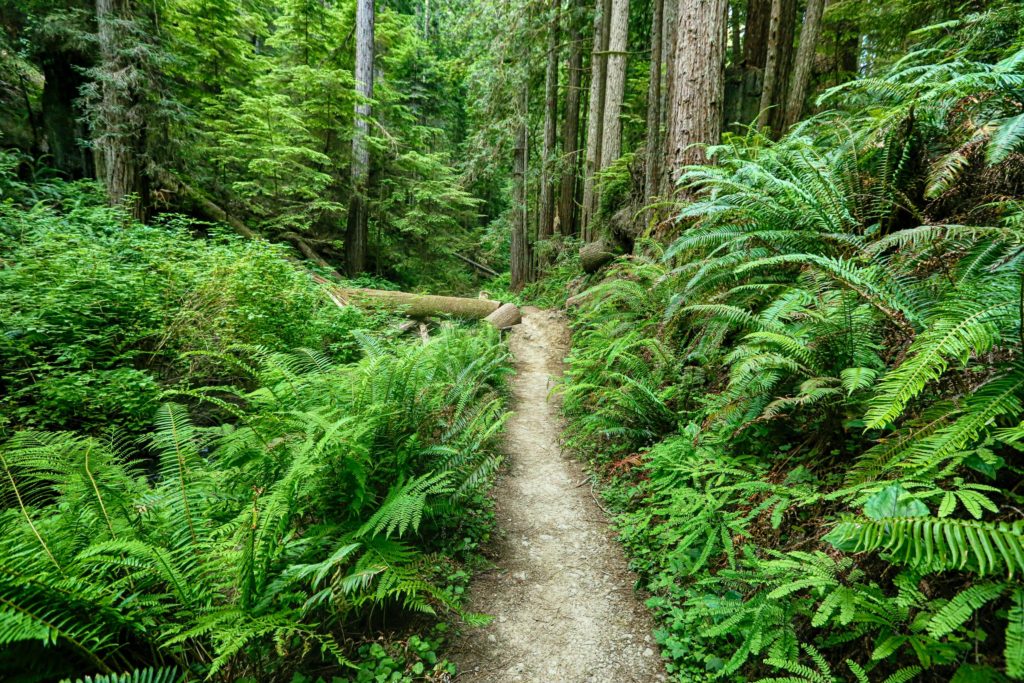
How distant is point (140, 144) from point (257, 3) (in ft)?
27.8

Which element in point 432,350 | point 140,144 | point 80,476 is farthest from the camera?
point 140,144

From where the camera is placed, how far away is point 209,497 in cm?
240

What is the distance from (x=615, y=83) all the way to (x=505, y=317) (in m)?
5.92

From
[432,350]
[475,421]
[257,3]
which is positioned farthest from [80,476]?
[257,3]

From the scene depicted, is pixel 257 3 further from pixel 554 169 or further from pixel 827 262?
pixel 827 262

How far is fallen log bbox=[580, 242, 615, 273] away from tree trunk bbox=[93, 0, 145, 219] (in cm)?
818

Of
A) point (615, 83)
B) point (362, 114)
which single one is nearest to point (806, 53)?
point (615, 83)

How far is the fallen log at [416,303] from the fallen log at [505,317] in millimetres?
355

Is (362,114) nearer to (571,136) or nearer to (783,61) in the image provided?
(571,136)

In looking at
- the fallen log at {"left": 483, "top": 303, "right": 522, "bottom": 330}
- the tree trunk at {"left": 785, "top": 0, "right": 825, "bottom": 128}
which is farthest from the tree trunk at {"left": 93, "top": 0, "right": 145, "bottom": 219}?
the tree trunk at {"left": 785, "top": 0, "right": 825, "bottom": 128}

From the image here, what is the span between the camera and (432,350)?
4184mm

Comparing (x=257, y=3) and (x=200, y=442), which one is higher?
(x=257, y=3)

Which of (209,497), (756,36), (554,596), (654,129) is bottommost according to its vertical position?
(554,596)

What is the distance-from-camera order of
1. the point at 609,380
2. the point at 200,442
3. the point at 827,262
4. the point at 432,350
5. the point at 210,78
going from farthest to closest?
the point at 210,78
the point at 609,380
the point at 432,350
the point at 200,442
the point at 827,262
